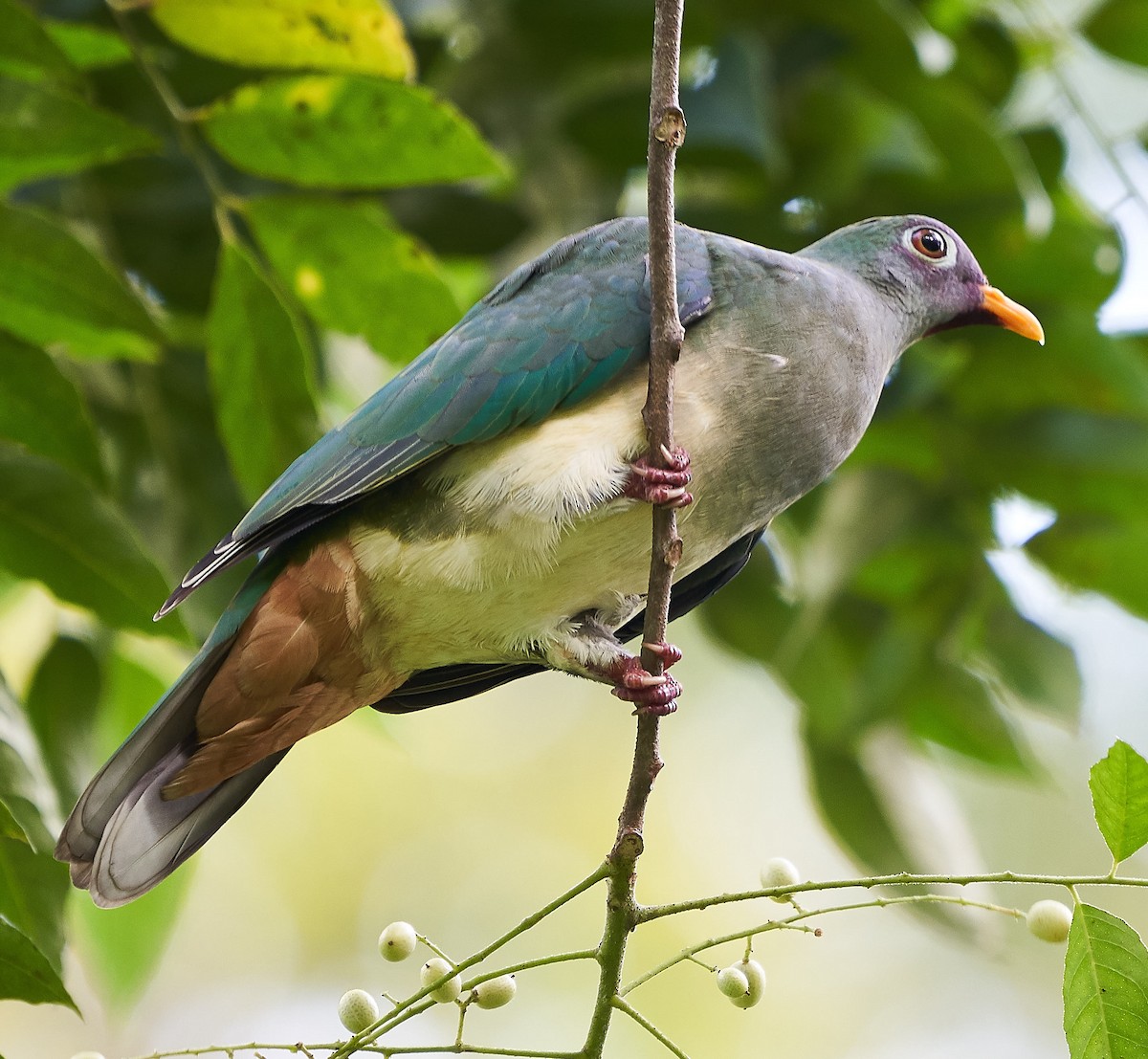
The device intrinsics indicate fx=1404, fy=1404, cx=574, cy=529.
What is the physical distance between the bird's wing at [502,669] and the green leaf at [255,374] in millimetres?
452

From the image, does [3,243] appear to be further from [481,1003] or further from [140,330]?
[481,1003]

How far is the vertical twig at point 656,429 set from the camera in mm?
1489

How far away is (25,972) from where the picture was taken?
1514 mm

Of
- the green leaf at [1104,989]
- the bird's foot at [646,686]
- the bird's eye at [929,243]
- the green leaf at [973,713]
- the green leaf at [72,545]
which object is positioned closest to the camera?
the green leaf at [1104,989]

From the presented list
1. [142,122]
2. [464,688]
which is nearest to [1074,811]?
[464,688]

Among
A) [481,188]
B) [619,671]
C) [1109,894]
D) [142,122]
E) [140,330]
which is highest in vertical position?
[481,188]

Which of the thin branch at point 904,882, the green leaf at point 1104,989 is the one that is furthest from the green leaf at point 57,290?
the green leaf at point 1104,989

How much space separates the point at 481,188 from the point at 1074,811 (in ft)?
14.7

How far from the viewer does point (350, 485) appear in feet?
6.93

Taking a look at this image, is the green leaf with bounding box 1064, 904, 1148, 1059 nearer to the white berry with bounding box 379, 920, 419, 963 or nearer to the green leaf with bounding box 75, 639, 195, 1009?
the white berry with bounding box 379, 920, 419, 963

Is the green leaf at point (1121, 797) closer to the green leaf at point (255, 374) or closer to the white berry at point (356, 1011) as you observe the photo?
the white berry at point (356, 1011)

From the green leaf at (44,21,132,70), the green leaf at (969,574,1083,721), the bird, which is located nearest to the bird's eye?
the bird

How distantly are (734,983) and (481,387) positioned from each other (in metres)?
0.97

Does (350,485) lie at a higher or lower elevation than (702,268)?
lower
